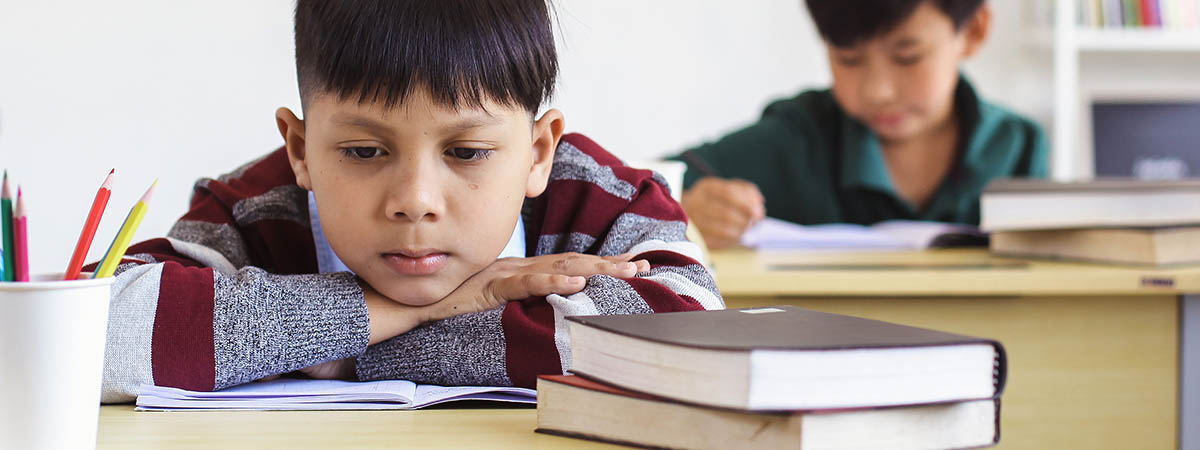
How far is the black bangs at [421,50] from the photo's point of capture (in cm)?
75

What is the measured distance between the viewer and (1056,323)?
4.21 ft

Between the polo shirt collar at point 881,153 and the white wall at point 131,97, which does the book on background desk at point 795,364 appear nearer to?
the polo shirt collar at point 881,153

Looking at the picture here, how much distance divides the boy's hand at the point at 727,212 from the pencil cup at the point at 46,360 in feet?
4.24

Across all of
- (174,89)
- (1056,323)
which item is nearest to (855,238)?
(1056,323)

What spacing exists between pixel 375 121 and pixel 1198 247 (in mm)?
1133

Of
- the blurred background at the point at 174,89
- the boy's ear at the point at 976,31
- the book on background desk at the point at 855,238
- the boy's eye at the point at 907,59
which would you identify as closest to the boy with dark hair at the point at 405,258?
the book on background desk at the point at 855,238

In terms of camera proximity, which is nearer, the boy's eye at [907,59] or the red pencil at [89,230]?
the red pencil at [89,230]

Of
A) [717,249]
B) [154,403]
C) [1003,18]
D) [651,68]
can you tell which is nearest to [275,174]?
[154,403]

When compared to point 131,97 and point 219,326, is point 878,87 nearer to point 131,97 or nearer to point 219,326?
point 219,326

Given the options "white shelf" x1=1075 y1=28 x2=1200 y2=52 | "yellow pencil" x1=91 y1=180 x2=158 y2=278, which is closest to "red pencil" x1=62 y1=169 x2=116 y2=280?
"yellow pencil" x1=91 y1=180 x2=158 y2=278

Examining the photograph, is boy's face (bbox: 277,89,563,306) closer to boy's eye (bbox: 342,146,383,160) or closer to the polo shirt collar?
boy's eye (bbox: 342,146,383,160)

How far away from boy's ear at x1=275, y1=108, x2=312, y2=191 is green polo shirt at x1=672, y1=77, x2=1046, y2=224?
3.69 feet

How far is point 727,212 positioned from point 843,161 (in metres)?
0.47

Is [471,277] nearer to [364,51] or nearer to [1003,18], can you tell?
[364,51]
